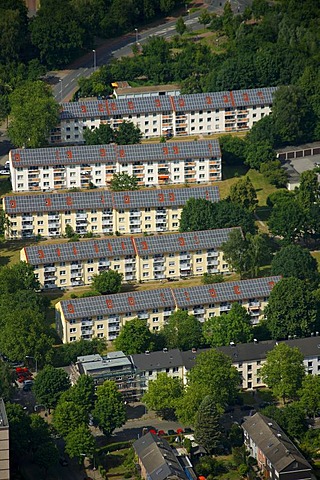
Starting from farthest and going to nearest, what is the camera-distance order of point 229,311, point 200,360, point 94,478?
point 229,311 → point 200,360 → point 94,478

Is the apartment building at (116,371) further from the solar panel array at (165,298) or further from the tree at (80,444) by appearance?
the tree at (80,444)

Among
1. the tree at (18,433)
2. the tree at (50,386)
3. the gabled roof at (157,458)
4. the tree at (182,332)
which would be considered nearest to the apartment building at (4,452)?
the tree at (18,433)

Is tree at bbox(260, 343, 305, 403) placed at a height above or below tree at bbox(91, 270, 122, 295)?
below

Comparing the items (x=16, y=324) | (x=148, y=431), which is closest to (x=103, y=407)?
(x=148, y=431)

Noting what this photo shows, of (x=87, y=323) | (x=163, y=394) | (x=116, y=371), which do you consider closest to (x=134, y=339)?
(x=116, y=371)

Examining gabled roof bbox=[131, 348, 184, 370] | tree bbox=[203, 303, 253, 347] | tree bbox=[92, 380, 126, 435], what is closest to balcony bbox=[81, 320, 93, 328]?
gabled roof bbox=[131, 348, 184, 370]

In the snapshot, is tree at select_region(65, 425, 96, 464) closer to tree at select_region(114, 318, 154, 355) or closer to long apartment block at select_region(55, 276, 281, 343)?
tree at select_region(114, 318, 154, 355)

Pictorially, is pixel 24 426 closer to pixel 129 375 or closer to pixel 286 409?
pixel 129 375
